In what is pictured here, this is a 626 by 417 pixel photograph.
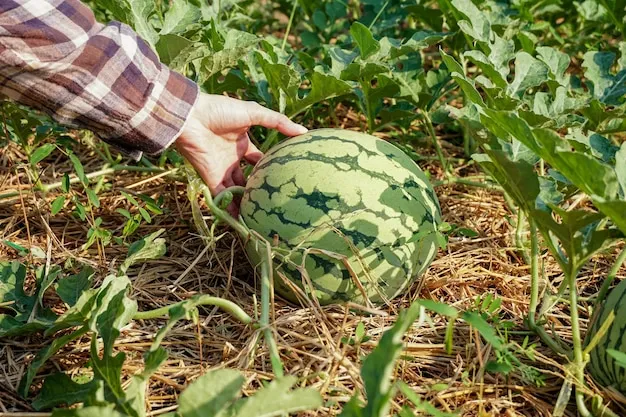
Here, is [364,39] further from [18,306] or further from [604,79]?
[18,306]

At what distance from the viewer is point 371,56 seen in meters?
2.16

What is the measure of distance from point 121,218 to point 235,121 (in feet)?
1.82

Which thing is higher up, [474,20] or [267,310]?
[474,20]

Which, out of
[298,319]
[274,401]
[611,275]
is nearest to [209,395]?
[274,401]

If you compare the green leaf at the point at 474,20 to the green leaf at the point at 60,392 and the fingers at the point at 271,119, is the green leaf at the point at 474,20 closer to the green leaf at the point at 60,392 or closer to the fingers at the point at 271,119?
the fingers at the point at 271,119

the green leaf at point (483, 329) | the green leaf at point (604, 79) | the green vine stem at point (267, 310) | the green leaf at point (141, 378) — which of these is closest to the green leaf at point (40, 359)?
the green leaf at point (141, 378)

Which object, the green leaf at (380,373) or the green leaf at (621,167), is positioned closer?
the green leaf at (380,373)

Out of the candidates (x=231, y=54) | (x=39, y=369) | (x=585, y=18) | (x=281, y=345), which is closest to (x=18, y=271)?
(x=39, y=369)

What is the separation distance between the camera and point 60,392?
1530 millimetres

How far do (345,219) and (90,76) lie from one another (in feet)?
2.41

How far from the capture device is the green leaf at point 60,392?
151 cm

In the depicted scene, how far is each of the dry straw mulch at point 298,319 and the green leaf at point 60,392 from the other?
0.13 m

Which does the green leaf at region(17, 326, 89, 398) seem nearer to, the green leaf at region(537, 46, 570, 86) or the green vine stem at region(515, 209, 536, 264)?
the green vine stem at region(515, 209, 536, 264)

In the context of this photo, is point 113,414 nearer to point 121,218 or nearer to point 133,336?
point 133,336
